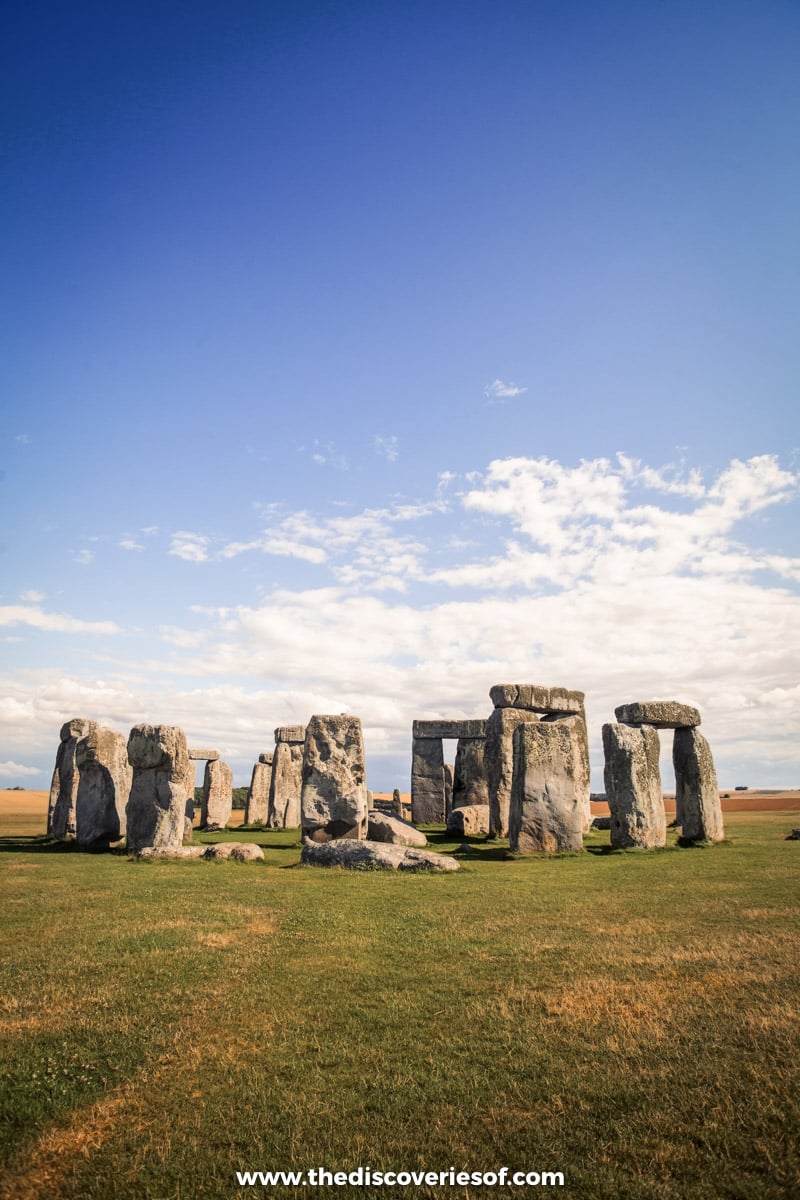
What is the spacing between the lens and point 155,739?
1630cm

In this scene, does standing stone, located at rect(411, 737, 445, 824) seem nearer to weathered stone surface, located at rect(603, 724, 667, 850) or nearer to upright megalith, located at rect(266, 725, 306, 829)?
upright megalith, located at rect(266, 725, 306, 829)

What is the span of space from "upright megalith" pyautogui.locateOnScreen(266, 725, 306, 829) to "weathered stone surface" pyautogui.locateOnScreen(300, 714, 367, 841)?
9235 mm

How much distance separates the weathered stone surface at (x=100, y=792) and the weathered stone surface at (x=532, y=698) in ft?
36.5

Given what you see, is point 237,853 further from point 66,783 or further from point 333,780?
point 66,783

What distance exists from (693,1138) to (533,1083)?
906mm

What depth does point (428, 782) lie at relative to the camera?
1129 inches

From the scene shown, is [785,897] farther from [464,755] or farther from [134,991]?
[464,755]

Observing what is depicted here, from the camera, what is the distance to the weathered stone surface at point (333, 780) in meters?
17.0

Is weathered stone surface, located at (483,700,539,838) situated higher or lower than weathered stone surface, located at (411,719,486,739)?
lower

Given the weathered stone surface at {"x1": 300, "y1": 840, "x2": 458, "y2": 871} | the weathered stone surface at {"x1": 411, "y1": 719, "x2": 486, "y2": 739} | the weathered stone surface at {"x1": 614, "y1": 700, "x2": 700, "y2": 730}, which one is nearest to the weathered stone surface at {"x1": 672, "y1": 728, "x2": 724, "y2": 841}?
the weathered stone surface at {"x1": 614, "y1": 700, "x2": 700, "y2": 730}

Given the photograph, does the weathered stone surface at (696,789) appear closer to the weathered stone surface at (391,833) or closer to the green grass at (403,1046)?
the weathered stone surface at (391,833)

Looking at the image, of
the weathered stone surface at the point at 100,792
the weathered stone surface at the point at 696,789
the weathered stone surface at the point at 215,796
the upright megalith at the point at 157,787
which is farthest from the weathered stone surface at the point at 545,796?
the weathered stone surface at the point at 215,796

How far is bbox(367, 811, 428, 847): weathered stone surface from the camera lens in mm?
17359

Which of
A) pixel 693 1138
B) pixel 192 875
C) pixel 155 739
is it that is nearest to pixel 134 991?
pixel 693 1138
